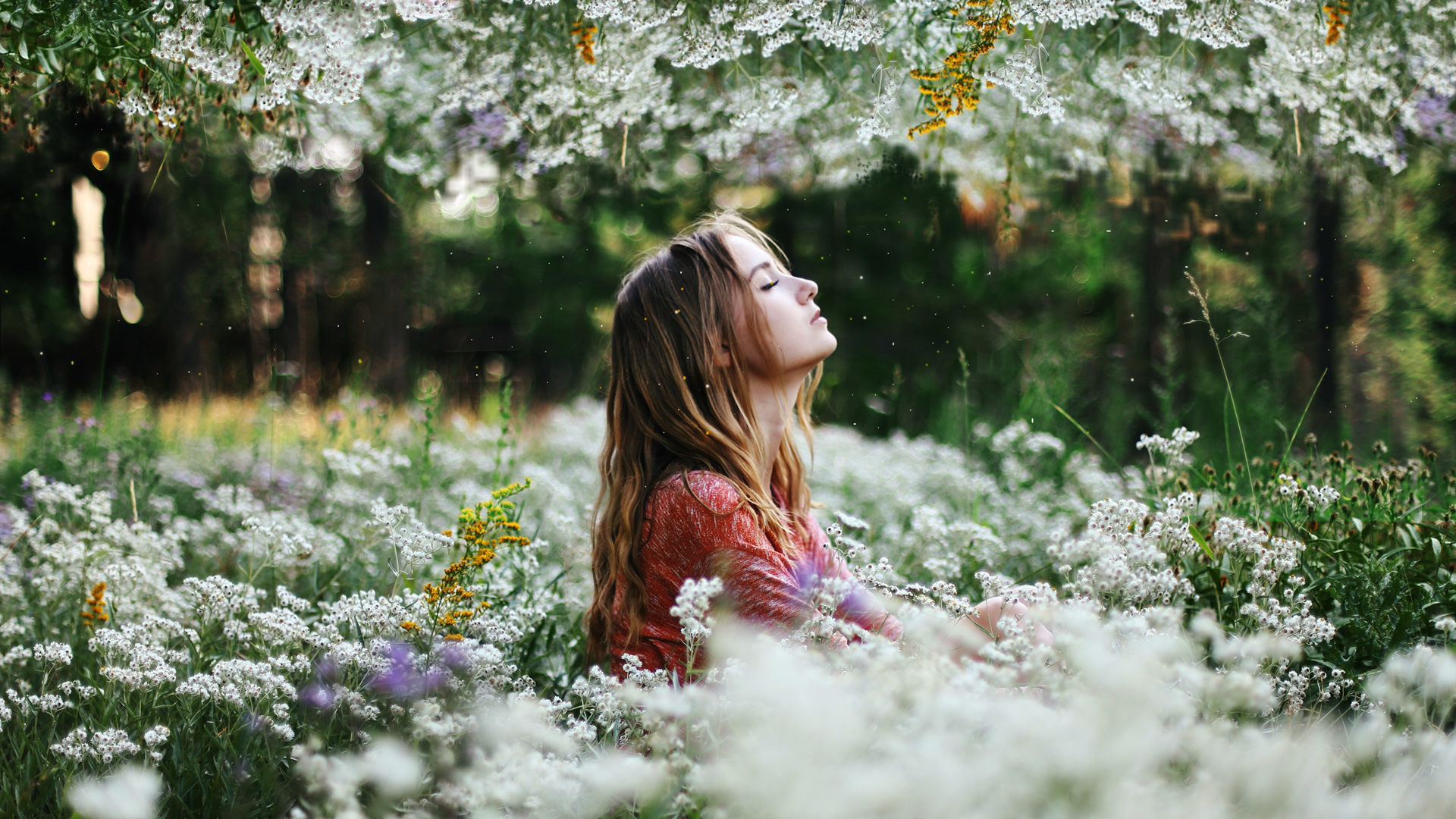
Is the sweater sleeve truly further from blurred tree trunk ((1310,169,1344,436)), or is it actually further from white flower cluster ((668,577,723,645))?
blurred tree trunk ((1310,169,1344,436))

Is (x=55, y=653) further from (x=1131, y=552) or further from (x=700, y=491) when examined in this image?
(x=1131, y=552)

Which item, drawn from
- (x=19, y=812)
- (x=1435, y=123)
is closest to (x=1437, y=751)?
(x=19, y=812)

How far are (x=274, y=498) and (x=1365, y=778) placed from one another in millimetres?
3767

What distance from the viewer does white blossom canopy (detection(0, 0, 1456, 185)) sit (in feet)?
7.43

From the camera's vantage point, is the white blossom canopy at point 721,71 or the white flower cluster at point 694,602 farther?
the white blossom canopy at point 721,71

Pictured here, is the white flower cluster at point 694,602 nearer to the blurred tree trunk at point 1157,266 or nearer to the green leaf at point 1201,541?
the green leaf at point 1201,541

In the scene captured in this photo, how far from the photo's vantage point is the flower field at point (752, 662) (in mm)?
832

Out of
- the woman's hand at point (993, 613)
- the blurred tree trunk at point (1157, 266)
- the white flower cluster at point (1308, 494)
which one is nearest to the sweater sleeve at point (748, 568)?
the woman's hand at point (993, 613)

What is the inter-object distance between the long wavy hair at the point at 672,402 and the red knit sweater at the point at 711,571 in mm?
33

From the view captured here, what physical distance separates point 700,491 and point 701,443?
177 mm

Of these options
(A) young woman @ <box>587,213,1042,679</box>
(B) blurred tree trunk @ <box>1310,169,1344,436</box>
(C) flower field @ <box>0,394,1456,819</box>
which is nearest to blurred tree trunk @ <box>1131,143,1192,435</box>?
(B) blurred tree trunk @ <box>1310,169,1344,436</box>

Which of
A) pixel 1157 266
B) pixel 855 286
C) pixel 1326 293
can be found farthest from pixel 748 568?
pixel 855 286

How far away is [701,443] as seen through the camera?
218 centimetres

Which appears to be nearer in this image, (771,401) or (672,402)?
(672,402)
